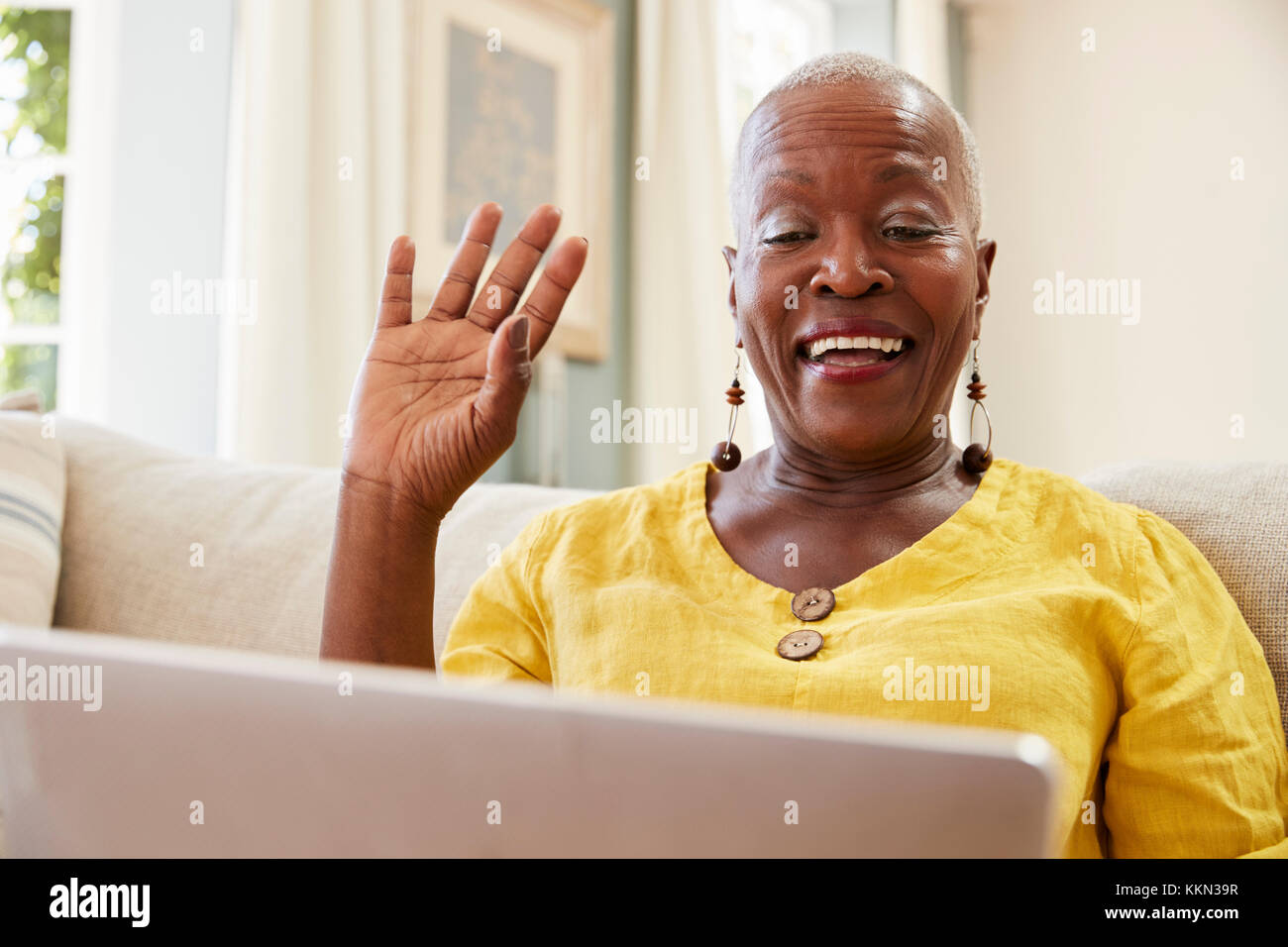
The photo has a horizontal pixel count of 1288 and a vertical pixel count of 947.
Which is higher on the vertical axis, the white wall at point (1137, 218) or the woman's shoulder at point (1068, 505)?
the white wall at point (1137, 218)

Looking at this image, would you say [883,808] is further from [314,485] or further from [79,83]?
[79,83]

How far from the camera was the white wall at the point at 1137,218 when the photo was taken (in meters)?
4.35

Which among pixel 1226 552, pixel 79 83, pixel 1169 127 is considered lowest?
pixel 1226 552

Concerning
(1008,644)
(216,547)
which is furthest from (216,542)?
(1008,644)

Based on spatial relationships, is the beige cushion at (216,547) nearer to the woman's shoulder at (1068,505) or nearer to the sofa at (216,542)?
the sofa at (216,542)

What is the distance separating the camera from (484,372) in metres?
1.05

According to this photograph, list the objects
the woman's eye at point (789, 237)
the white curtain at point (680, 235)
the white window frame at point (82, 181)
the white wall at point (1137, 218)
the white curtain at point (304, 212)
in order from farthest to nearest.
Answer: the white wall at point (1137, 218) → the white curtain at point (680, 235) → the white window frame at point (82, 181) → the white curtain at point (304, 212) → the woman's eye at point (789, 237)

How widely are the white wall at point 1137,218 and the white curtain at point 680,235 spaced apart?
1290 mm

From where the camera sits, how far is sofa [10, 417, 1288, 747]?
4.84 ft

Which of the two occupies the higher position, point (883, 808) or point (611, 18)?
point (611, 18)

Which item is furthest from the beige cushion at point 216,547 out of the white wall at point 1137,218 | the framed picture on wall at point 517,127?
the white wall at point 1137,218

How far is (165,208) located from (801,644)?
6.73ft
